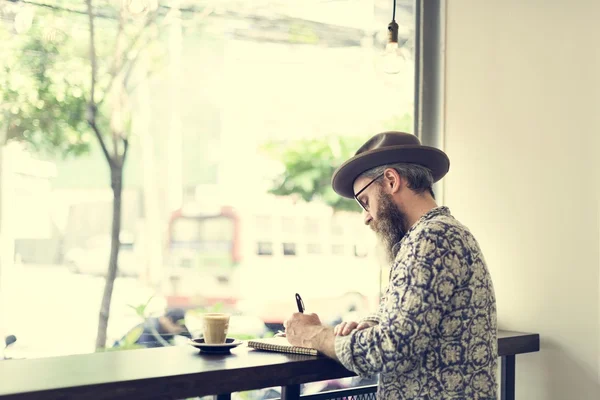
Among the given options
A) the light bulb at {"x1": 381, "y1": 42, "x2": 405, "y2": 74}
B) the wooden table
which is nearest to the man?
the wooden table

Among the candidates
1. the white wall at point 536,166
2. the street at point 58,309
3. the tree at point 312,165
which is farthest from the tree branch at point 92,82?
the white wall at point 536,166

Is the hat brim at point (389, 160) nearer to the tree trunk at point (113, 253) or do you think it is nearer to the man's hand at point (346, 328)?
the man's hand at point (346, 328)

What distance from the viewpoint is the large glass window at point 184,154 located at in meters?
2.49

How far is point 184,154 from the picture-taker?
2811mm

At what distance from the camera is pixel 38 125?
8.23ft

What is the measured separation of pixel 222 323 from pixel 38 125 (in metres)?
0.94

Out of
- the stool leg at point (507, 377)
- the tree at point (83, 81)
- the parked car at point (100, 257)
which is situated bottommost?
the stool leg at point (507, 377)

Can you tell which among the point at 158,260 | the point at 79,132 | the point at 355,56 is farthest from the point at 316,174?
the point at 79,132

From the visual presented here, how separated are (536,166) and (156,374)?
178 cm

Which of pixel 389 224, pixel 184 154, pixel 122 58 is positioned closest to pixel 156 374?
pixel 389 224

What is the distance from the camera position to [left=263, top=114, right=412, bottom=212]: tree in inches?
121

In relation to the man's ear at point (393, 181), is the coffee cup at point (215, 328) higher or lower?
lower

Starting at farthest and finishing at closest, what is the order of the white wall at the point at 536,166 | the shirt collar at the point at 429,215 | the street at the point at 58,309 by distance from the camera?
the white wall at the point at 536,166
the street at the point at 58,309
the shirt collar at the point at 429,215

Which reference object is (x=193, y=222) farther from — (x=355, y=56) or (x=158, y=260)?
(x=355, y=56)
